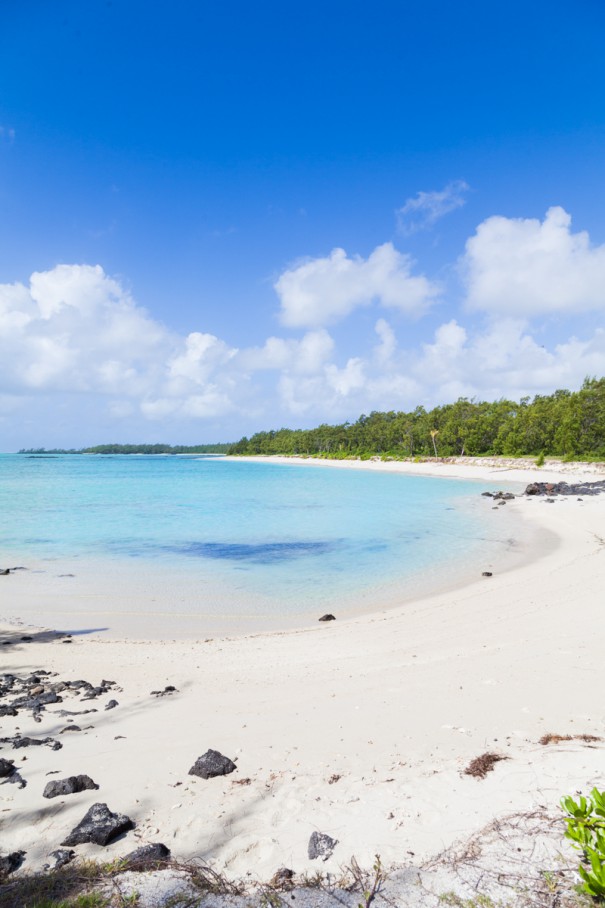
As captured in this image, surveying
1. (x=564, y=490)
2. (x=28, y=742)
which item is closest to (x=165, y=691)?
(x=28, y=742)

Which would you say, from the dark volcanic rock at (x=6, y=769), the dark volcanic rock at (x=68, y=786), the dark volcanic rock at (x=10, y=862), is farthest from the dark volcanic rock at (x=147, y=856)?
the dark volcanic rock at (x=6, y=769)

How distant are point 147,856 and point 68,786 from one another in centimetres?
163

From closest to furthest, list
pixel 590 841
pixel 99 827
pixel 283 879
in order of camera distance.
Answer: pixel 590 841 < pixel 283 879 < pixel 99 827

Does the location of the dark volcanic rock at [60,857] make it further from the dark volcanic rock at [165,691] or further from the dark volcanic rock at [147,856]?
the dark volcanic rock at [165,691]

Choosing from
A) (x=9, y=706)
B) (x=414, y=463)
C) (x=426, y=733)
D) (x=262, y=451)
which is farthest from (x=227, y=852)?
(x=262, y=451)

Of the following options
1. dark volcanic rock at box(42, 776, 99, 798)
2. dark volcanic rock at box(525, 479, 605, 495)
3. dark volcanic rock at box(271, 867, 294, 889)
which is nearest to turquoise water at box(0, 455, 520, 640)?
dark volcanic rock at box(525, 479, 605, 495)

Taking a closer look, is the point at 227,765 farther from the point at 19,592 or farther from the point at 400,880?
the point at 19,592

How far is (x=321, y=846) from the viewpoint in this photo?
3.51m

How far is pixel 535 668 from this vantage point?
7348 mm

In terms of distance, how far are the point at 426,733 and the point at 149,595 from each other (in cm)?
1026

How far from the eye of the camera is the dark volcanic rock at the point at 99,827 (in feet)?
12.3

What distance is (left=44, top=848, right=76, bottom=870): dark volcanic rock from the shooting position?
347 centimetres

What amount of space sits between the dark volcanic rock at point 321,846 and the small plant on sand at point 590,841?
1.61 metres

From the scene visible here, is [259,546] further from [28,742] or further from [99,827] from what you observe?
[99,827]
